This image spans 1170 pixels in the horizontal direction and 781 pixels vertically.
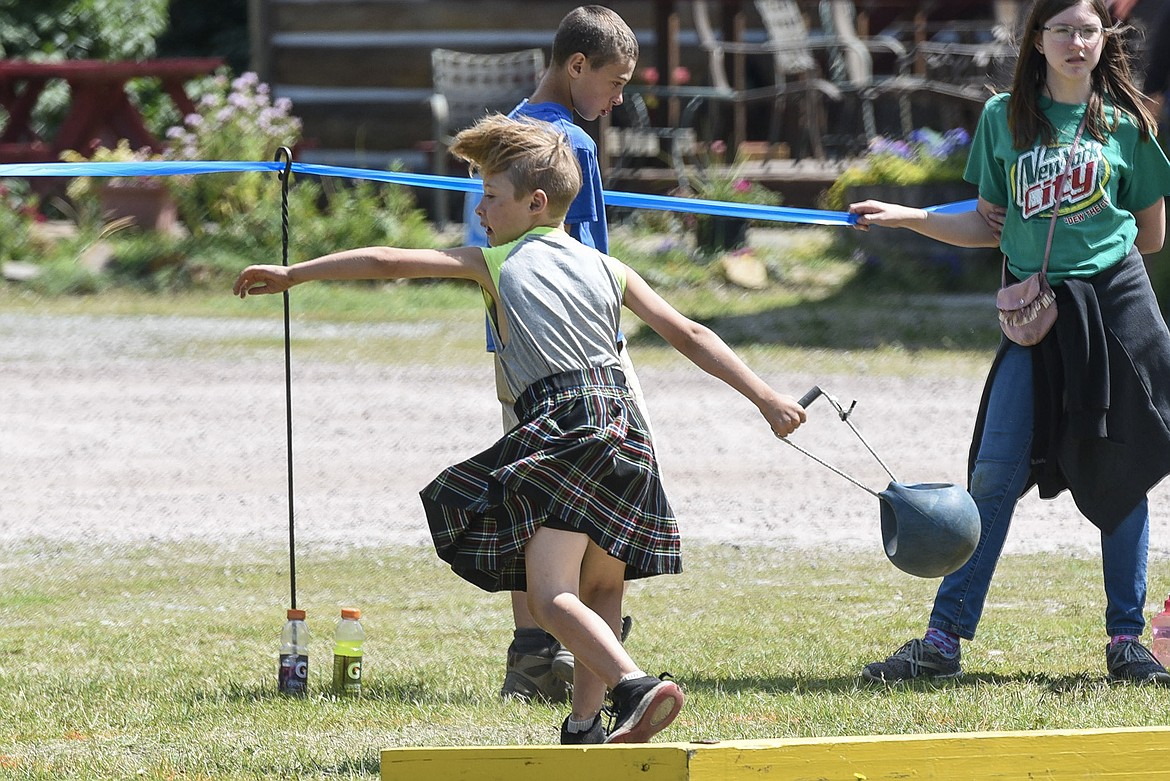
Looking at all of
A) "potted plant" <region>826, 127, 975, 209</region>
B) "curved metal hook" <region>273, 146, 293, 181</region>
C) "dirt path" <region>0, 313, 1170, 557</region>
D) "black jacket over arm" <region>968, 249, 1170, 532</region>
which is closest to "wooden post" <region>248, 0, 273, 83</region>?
"dirt path" <region>0, 313, 1170, 557</region>

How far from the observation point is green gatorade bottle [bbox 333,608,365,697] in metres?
4.30

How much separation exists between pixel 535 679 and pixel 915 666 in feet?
3.33

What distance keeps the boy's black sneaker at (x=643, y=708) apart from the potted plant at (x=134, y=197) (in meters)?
11.6

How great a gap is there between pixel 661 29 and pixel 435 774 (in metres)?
11.9

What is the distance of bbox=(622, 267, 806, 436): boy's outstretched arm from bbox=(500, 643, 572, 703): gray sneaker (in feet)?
3.23

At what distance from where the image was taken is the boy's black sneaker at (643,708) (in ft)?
11.1

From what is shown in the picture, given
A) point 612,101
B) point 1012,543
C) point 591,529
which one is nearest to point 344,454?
point 1012,543

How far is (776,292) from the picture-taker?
12.9m

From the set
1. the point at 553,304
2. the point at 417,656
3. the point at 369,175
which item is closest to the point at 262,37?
the point at 369,175

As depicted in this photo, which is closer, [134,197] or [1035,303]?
[1035,303]

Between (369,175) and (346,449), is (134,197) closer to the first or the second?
(346,449)

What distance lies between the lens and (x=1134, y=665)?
14.3 ft

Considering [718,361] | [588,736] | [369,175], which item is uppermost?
[369,175]

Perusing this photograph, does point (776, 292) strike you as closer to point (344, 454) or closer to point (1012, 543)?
point (344, 454)
